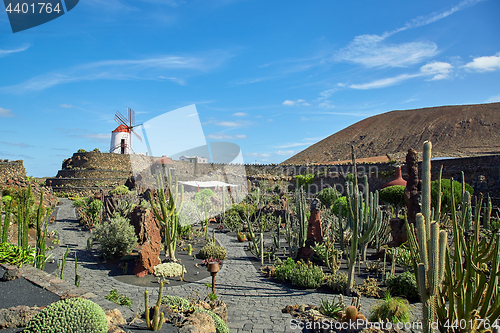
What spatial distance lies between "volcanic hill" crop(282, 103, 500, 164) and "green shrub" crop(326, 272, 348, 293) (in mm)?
45452

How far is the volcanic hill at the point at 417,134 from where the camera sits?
166ft

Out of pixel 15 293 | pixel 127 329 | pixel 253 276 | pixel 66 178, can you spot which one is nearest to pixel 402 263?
pixel 253 276

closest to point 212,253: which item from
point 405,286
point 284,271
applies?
point 284,271

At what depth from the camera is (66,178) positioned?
28578 mm

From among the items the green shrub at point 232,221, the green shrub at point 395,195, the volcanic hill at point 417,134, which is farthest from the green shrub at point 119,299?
the volcanic hill at point 417,134

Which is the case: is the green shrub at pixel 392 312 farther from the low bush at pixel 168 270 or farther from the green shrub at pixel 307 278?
the low bush at pixel 168 270

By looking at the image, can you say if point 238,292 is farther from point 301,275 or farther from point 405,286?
point 405,286

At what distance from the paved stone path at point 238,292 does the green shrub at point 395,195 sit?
7463 mm

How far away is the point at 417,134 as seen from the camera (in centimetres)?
5847

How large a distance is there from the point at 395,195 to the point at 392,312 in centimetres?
970

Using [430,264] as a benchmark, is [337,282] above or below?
below

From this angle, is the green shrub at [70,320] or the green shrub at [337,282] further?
the green shrub at [337,282]

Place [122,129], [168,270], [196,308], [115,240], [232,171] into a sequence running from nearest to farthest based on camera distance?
[196,308] < [168,270] < [115,240] < [232,171] < [122,129]

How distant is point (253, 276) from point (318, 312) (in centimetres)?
267
